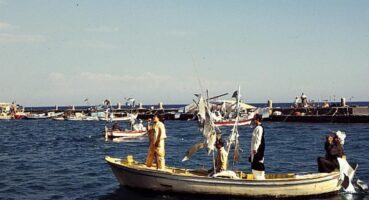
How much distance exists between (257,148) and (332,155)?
3658mm

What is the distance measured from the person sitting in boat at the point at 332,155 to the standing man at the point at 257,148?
295 centimetres

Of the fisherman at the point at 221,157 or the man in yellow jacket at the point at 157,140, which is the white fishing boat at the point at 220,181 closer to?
the fisherman at the point at 221,157

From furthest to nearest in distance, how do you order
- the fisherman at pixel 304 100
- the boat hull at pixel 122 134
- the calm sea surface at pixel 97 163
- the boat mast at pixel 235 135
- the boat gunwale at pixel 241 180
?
the fisherman at pixel 304 100 < the boat hull at pixel 122 134 < the calm sea surface at pixel 97 163 < the boat mast at pixel 235 135 < the boat gunwale at pixel 241 180

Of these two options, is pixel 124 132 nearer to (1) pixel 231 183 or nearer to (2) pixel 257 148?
(1) pixel 231 183

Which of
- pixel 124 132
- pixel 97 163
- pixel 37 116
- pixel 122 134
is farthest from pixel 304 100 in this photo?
pixel 37 116

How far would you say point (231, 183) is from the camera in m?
18.0

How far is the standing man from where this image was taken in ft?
57.5

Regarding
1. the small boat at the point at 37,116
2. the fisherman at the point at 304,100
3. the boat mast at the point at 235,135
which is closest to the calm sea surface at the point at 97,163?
the boat mast at the point at 235,135

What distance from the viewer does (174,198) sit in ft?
61.2

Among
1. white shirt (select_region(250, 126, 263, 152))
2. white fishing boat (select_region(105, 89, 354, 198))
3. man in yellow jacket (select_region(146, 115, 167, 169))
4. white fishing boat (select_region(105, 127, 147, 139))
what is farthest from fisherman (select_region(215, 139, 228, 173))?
white fishing boat (select_region(105, 127, 147, 139))

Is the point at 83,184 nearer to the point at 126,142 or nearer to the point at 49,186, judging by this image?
the point at 49,186

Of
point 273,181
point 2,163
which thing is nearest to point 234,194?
point 273,181

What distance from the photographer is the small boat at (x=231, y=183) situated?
59.3 ft

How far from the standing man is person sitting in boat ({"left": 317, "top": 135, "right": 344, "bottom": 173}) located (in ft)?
9.67
